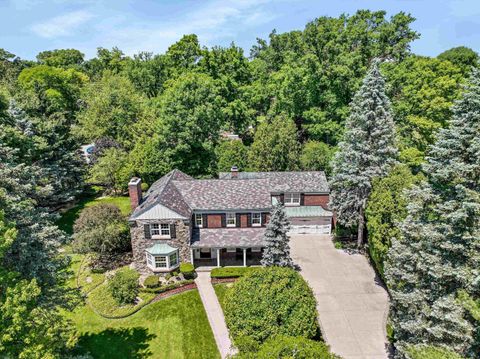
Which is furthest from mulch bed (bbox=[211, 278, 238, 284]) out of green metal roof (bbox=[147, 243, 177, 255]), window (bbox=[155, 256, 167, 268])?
window (bbox=[155, 256, 167, 268])

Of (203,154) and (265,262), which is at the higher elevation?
(203,154)

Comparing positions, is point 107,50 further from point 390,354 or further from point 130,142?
point 390,354

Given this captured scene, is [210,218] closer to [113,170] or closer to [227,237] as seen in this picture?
[227,237]

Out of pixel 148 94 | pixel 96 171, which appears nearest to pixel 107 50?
pixel 148 94

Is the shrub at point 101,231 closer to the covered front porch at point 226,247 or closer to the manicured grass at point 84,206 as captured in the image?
the manicured grass at point 84,206

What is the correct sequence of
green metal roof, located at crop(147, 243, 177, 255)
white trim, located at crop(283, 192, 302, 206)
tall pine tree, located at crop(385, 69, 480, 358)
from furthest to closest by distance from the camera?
1. white trim, located at crop(283, 192, 302, 206)
2. green metal roof, located at crop(147, 243, 177, 255)
3. tall pine tree, located at crop(385, 69, 480, 358)

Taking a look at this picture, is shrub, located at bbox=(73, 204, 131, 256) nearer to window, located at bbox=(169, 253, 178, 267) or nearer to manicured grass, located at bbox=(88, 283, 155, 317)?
manicured grass, located at bbox=(88, 283, 155, 317)

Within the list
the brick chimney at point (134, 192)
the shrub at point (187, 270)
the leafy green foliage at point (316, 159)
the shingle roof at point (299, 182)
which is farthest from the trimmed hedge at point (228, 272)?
the leafy green foliage at point (316, 159)
